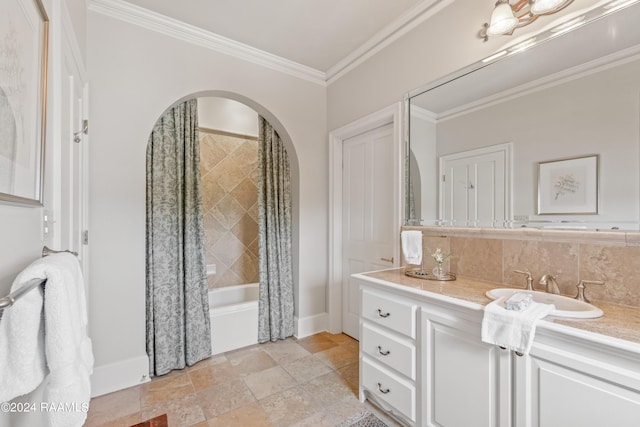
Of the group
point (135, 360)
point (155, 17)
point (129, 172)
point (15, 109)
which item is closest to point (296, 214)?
point (129, 172)

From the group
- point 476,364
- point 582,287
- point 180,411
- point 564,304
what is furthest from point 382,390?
point 180,411

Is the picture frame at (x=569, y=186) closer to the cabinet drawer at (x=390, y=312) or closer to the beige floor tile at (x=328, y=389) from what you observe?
the cabinet drawer at (x=390, y=312)

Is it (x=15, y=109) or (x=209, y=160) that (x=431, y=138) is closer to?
(x=15, y=109)

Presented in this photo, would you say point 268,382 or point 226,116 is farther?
point 226,116

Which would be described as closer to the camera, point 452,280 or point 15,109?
point 15,109

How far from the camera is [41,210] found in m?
1.00

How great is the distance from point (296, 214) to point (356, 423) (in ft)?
5.78

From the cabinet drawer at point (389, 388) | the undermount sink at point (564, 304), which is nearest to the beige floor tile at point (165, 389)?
the cabinet drawer at point (389, 388)

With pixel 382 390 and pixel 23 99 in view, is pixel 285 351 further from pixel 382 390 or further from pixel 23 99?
pixel 23 99

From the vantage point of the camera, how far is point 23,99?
2.73 feet

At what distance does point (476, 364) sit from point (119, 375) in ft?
7.39

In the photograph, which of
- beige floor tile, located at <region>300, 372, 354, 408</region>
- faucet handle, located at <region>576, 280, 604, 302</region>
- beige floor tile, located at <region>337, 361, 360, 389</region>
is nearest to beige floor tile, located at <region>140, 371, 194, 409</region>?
beige floor tile, located at <region>300, 372, 354, 408</region>

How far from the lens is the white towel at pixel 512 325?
101 cm

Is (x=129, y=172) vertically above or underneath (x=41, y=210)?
above
